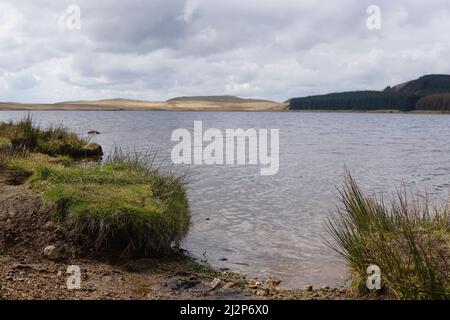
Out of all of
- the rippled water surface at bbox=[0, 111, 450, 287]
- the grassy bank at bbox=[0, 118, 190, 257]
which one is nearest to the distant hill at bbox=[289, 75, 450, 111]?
the rippled water surface at bbox=[0, 111, 450, 287]

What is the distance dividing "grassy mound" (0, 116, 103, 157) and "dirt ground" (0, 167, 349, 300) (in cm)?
802

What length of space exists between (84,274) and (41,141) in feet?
48.3

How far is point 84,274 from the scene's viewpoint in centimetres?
752

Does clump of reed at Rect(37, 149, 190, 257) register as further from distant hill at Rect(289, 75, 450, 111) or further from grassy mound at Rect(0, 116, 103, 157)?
distant hill at Rect(289, 75, 450, 111)

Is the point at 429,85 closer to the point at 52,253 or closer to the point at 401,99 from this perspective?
the point at 401,99

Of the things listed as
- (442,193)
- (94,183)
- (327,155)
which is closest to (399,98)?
(327,155)

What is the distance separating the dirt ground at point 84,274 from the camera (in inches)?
265

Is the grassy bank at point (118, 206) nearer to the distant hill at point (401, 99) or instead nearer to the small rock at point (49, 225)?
the small rock at point (49, 225)

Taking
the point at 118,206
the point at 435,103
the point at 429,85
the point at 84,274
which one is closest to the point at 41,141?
the point at 118,206

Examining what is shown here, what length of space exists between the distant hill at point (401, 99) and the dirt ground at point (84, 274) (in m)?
164

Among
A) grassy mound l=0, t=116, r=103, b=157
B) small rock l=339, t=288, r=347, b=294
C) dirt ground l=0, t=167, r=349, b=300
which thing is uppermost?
grassy mound l=0, t=116, r=103, b=157

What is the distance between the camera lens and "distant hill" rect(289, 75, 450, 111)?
533 feet
